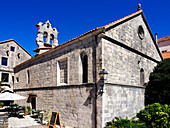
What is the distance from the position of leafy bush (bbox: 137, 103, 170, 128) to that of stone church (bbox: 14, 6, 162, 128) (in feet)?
5.61

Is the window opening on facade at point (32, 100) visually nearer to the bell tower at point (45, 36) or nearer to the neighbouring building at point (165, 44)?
the bell tower at point (45, 36)

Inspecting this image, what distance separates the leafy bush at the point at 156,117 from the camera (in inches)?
281

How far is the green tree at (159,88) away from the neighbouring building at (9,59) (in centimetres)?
1631

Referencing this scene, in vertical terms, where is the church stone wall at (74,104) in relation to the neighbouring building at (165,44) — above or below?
below

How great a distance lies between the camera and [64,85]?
10.6 m

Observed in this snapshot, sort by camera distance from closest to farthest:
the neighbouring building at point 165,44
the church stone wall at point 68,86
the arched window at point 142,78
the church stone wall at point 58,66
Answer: the church stone wall at point 68,86 → the church stone wall at point 58,66 → the arched window at point 142,78 → the neighbouring building at point 165,44

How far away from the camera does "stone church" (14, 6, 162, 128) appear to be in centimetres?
845

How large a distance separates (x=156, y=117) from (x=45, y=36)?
14.8 metres

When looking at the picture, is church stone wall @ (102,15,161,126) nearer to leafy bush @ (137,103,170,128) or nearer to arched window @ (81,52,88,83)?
arched window @ (81,52,88,83)

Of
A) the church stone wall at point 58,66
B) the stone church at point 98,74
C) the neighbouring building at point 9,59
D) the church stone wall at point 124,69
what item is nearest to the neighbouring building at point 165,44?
the stone church at point 98,74

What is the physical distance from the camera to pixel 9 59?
2100 centimetres

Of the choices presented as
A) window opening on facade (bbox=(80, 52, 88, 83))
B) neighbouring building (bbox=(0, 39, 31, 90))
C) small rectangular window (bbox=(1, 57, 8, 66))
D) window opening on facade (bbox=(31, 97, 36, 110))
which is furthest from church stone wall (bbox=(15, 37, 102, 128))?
small rectangular window (bbox=(1, 57, 8, 66))

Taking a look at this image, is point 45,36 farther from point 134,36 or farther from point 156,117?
point 156,117

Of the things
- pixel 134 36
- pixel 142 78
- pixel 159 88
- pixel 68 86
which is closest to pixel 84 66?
pixel 68 86
